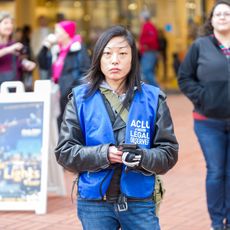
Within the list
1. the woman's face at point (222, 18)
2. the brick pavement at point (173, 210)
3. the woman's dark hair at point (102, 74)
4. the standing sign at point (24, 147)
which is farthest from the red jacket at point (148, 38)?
the woman's dark hair at point (102, 74)

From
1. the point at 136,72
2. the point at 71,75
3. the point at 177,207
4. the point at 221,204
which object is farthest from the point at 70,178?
the point at 136,72

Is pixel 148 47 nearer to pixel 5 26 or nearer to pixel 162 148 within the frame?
pixel 5 26

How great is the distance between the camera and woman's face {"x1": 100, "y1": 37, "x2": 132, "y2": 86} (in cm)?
348

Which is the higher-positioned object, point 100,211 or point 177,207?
point 100,211

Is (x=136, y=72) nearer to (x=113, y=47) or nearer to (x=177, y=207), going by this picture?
(x=113, y=47)

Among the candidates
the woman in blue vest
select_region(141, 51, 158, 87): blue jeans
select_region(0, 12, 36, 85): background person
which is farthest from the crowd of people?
select_region(141, 51, 158, 87): blue jeans

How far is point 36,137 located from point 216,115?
201 cm

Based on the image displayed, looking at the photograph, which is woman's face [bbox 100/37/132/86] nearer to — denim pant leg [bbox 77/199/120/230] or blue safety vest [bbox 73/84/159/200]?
blue safety vest [bbox 73/84/159/200]

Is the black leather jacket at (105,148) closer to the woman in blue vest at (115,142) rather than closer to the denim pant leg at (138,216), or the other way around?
the woman in blue vest at (115,142)

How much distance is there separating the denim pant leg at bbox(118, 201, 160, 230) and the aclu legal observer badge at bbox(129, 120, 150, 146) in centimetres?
31

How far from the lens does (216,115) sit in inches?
Answer: 207

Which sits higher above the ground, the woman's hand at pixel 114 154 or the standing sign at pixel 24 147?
the woman's hand at pixel 114 154

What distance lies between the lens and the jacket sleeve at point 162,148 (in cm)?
330

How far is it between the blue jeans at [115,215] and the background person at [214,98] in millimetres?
1990
